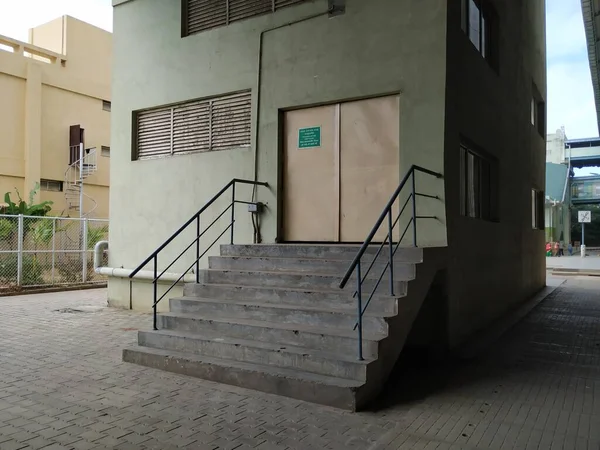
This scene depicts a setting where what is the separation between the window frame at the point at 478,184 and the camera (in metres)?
8.07

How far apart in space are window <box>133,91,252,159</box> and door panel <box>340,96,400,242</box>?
78.8 inches

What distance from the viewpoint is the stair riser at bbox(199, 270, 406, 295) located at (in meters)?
5.80

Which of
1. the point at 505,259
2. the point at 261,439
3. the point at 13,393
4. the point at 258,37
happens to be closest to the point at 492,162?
the point at 505,259

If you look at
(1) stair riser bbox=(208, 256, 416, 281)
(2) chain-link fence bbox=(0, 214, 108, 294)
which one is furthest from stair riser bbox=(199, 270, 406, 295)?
(2) chain-link fence bbox=(0, 214, 108, 294)

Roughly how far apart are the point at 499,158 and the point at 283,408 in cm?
737

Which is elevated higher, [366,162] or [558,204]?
[558,204]

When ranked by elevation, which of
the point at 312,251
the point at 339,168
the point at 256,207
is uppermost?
the point at 339,168

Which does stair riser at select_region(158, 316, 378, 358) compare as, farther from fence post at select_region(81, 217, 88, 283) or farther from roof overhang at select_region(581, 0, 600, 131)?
roof overhang at select_region(581, 0, 600, 131)

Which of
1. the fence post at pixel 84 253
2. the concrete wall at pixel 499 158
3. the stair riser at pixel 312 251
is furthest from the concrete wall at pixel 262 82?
the fence post at pixel 84 253

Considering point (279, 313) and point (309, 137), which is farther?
point (309, 137)

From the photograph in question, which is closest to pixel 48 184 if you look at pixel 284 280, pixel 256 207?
pixel 256 207

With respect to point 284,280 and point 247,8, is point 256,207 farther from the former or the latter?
point 247,8

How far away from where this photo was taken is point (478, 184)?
29.7 feet

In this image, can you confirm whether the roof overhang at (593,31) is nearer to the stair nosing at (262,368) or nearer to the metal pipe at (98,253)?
the stair nosing at (262,368)
